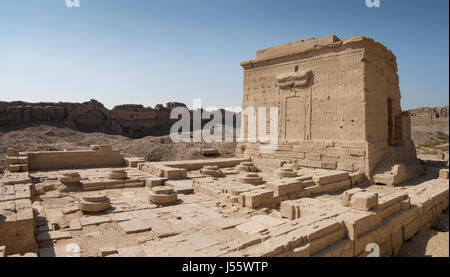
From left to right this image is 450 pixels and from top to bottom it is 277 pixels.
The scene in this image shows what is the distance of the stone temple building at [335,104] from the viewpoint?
10758mm

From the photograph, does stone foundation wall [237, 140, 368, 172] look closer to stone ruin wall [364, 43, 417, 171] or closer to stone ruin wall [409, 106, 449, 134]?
stone ruin wall [364, 43, 417, 171]

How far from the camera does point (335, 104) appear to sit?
1148 cm

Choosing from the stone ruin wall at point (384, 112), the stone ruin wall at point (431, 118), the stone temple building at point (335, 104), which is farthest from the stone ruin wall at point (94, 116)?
the stone ruin wall at point (431, 118)

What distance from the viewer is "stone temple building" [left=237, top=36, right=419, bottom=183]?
35.3 ft

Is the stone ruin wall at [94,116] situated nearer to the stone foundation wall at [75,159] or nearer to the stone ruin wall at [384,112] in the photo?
the stone foundation wall at [75,159]

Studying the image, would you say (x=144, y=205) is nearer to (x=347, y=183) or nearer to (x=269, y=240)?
(x=269, y=240)

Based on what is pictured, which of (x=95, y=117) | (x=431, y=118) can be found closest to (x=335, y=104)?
(x=95, y=117)

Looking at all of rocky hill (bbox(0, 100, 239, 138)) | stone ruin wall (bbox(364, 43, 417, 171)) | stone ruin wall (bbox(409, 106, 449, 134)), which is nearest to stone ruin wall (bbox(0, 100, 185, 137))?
rocky hill (bbox(0, 100, 239, 138))

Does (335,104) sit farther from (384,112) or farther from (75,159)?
(75,159)

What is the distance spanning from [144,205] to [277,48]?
947cm

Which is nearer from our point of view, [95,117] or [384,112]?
[384,112]
